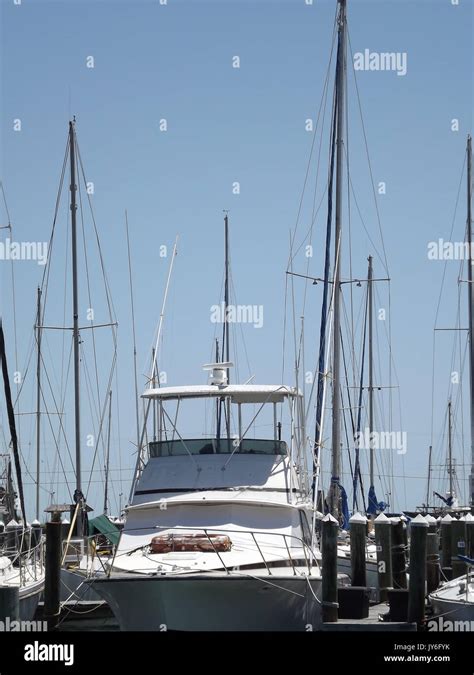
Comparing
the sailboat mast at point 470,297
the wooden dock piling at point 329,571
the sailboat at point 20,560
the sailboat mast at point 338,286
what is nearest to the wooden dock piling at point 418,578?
the wooden dock piling at point 329,571

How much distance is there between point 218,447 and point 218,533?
3.23 metres

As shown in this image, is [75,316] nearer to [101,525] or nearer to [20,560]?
[101,525]

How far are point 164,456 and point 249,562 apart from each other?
4790mm

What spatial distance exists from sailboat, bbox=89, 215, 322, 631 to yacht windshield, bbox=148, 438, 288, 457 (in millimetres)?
22

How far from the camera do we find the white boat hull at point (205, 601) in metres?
21.6

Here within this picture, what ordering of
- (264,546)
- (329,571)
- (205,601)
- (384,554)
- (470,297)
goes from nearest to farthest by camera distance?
(205,601) < (329,571) < (264,546) < (384,554) < (470,297)

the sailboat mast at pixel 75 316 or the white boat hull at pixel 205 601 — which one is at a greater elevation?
the sailboat mast at pixel 75 316

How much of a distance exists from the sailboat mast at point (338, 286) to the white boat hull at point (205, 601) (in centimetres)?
683

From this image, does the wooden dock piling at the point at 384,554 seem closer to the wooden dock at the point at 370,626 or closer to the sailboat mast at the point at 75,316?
the wooden dock at the point at 370,626

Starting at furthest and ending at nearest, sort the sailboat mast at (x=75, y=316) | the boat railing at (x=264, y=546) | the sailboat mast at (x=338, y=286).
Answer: the sailboat mast at (x=75, y=316), the sailboat mast at (x=338, y=286), the boat railing at (x=264, y=546)

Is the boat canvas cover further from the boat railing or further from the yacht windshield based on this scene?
the boat railing

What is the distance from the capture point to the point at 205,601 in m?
21.6

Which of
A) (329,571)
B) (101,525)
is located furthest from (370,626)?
(101,525)
